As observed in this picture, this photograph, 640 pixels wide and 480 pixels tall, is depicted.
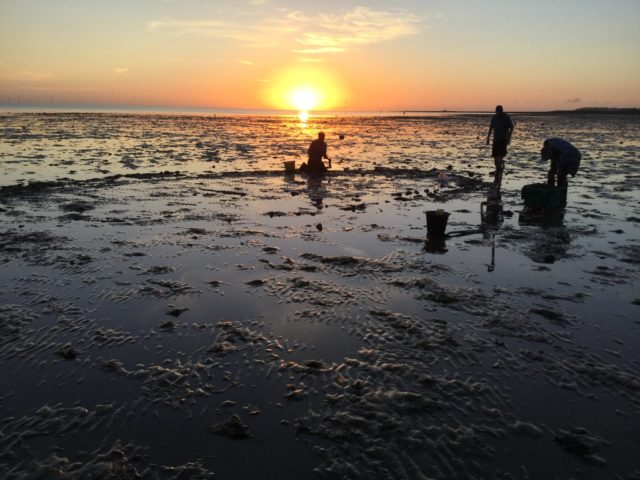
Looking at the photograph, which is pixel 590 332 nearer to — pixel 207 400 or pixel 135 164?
pixel 207 400

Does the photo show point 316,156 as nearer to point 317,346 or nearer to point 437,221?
point 437,221

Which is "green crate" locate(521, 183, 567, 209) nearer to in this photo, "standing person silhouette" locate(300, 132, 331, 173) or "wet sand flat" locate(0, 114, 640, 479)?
"wet sand flat" locate(0, 114, 640, 479)

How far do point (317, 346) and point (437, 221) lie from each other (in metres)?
6.12

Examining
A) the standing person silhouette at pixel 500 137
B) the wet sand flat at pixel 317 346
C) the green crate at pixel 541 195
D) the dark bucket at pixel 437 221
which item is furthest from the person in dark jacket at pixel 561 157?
Result: the dark bucket at pixel 437 221

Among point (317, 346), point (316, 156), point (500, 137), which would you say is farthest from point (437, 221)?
point (316, 156)

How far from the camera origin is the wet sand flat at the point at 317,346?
13.7 feet

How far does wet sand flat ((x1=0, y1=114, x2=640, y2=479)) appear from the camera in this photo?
4180 millimetres

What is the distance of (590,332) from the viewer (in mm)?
6383

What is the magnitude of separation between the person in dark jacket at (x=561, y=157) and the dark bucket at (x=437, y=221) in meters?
5.76

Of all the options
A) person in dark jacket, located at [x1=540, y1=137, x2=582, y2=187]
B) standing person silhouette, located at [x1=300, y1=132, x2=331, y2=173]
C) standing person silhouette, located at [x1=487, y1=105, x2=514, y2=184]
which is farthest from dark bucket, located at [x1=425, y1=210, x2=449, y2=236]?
standing person silhouette, located at [x1=300, y1=132, x2=331, y2=173]

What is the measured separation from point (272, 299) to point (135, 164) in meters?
20.3

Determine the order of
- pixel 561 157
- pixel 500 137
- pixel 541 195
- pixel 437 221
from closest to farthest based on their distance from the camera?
pixel 437 221, pixel 541 195, pixel 561 157, pixel 500 137

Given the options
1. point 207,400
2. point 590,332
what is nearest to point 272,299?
→ point 207,400

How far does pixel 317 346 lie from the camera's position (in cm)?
608
